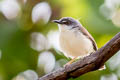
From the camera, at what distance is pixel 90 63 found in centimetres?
187

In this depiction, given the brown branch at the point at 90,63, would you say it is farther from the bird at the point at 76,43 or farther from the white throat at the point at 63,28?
the white throat at the point at 63,28

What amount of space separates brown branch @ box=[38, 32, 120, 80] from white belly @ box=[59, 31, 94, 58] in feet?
0.94

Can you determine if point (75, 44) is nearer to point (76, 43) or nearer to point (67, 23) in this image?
point (76, 43)

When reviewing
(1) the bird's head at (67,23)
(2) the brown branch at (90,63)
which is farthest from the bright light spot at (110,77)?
(2) the brown branch at (90,63)

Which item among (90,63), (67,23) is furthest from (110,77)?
(90,63)

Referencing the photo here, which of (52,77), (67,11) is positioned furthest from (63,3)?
(52,77)

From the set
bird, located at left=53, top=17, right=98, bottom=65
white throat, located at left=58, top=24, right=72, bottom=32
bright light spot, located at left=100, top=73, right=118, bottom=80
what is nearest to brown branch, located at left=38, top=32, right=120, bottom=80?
bird, located at left=53, top=17, right=98, bottom=65

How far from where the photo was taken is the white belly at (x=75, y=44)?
2.19 meters

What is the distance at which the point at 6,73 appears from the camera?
2.78 meters

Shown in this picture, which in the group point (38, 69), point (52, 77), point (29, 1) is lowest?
point (52, 77)

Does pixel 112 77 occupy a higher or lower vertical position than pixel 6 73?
lower

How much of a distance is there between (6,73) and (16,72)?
82 millimetres

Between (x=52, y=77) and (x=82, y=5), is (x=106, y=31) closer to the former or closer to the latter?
(x=82, y=5)

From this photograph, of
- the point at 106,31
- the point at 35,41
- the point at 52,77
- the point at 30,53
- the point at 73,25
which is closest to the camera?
the point at 52,77
